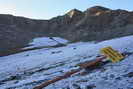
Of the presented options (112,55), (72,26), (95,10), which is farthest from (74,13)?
(112,55)

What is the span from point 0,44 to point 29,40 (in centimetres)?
585

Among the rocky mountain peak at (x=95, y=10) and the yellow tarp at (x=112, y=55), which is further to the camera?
the rocky mountain peak at (x=95, y=10)

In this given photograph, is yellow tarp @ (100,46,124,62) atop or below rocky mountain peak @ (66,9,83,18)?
below

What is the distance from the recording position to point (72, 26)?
196 ft

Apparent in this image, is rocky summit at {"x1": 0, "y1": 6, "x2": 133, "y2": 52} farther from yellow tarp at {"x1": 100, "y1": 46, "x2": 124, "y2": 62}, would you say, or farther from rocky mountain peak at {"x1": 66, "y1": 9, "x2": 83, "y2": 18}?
yellow tarp at {"x1": 100, "y1": 46, "x2": 124, "y2": 62}

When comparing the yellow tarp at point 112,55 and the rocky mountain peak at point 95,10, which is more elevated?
the rocky mountain peak at point 95,10

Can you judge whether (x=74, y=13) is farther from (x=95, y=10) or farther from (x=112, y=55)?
(x=112, y=55)

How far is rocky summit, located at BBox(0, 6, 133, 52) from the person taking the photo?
4778 centimetres

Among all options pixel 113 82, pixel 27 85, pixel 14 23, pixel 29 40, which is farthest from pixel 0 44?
pixel 113 82

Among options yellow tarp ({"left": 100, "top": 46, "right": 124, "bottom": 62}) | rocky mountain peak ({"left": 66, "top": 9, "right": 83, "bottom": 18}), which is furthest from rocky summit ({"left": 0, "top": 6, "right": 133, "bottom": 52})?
yellow tarp ({"left": 100, "top": 46, "right": 124, "bottom": 62})

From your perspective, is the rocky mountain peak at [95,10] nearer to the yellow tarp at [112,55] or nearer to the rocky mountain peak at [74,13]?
the rocky mountain peak at [74,13]

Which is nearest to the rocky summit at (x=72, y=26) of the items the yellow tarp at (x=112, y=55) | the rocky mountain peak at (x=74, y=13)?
the rocky mountain peak at (x=74, y=13)

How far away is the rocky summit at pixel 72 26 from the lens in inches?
1881

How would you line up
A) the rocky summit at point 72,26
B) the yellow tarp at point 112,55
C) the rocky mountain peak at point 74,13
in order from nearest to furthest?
the yellow tarp at point 112,55, the rocky summit at point 72,26, the rocky mountain peak at point 74,13
